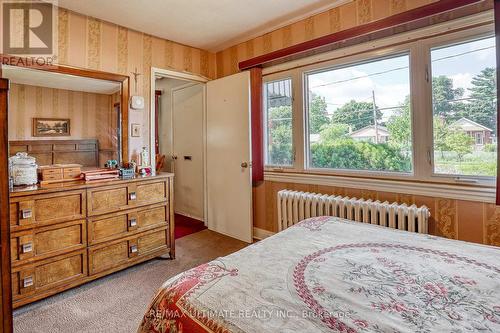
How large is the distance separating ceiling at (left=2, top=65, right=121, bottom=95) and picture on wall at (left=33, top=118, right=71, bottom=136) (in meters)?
0.31

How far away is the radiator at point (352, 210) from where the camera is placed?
2016mm

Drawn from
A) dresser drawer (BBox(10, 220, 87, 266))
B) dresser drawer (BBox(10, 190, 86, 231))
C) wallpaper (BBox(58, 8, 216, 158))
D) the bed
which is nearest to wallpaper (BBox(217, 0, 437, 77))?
wallpaper (BBox(58, 8, 216, 158))

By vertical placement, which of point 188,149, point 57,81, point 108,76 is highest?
point 108,76

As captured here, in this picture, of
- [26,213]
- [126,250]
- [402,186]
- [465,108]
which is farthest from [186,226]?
[465,108]

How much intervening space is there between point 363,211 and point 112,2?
9.47ft

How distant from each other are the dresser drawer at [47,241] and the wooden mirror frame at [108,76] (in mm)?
939

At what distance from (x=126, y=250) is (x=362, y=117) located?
2.55 meters

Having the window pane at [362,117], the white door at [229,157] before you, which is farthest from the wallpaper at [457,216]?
the white door at [229,157]

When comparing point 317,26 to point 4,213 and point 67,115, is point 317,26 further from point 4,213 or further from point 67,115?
Result: point 4,213

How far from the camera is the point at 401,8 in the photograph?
2141 mm

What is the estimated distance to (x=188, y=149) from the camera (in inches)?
169

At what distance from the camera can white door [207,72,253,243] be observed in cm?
317

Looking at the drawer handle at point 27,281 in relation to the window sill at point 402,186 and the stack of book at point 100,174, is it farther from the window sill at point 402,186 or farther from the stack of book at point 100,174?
the window sill at point 402,186

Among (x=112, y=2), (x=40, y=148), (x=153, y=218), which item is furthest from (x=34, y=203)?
(x=112, y=2)
